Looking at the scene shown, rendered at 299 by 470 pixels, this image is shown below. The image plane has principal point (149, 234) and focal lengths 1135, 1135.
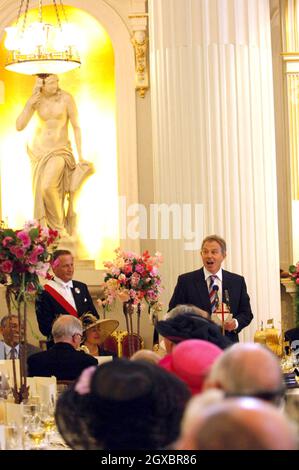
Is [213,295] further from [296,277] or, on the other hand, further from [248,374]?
Answer: [248,374]

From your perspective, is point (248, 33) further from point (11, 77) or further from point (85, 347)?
point (11, 77)

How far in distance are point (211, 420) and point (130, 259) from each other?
17.7ft

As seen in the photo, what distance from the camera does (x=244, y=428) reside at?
1.83 m

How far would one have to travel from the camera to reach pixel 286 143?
1085 cm

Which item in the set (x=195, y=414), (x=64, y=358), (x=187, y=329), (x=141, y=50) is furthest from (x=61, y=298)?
(x=195, y=414)

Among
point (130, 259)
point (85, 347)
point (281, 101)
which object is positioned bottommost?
point (85, 347)

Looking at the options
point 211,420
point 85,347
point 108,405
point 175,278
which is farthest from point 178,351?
point 175,278

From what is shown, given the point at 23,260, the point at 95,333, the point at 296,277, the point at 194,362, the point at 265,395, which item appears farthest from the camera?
the point at 296,277

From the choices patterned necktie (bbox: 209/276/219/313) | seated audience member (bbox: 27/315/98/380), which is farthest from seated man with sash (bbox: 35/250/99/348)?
seated audience member (bbox: 27/315/98/380)

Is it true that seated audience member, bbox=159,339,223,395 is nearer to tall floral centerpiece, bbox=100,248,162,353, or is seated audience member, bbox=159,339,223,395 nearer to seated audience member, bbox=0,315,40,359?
seated audience member, bbox=0,315,40,359

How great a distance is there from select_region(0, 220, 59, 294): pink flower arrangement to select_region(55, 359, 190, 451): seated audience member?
276 cm

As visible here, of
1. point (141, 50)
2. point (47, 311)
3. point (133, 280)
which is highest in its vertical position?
point (141, 50)

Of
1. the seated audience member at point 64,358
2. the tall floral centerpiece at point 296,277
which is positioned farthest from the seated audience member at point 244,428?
the tall floral centerpiece at point 296,277

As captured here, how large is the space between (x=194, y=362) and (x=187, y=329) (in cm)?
97
